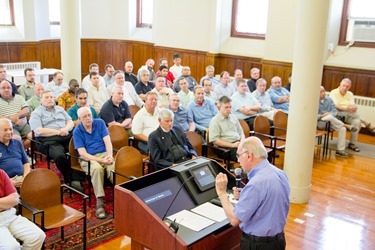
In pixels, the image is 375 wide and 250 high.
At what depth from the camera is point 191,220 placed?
3043 mm

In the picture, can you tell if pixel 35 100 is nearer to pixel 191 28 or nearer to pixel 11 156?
pixel 11 156

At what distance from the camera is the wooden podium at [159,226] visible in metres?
2.84

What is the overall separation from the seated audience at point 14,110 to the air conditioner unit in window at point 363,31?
22.1 feet

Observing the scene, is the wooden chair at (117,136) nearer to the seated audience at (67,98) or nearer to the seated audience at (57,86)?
the seated audience at (67,98)

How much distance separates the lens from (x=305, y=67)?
5.12 m

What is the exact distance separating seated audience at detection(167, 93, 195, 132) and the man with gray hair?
123 centimetres

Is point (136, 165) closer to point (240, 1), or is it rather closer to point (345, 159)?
point (345, 159)

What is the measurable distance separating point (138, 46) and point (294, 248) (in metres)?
10.2

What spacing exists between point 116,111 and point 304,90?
278cm

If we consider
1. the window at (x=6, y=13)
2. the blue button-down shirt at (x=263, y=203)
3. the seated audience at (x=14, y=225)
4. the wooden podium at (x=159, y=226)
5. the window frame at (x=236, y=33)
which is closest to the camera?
the blue button-down shirt at (x=263, y=203)

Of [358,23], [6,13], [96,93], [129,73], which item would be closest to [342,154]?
[358,23]

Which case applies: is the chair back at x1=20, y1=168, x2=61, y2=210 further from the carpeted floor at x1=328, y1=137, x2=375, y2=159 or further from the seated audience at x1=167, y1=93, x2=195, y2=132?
the carpeted floor at x1=328, y1=137, x2=375, y2=159

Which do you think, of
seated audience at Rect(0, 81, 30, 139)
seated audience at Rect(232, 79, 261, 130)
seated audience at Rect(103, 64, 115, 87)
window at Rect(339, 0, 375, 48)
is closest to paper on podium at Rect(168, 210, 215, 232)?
seated audience at Rect(0, 81, 30, 139)

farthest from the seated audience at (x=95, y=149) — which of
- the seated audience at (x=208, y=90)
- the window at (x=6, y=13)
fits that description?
the window at (x=6, y=13)
